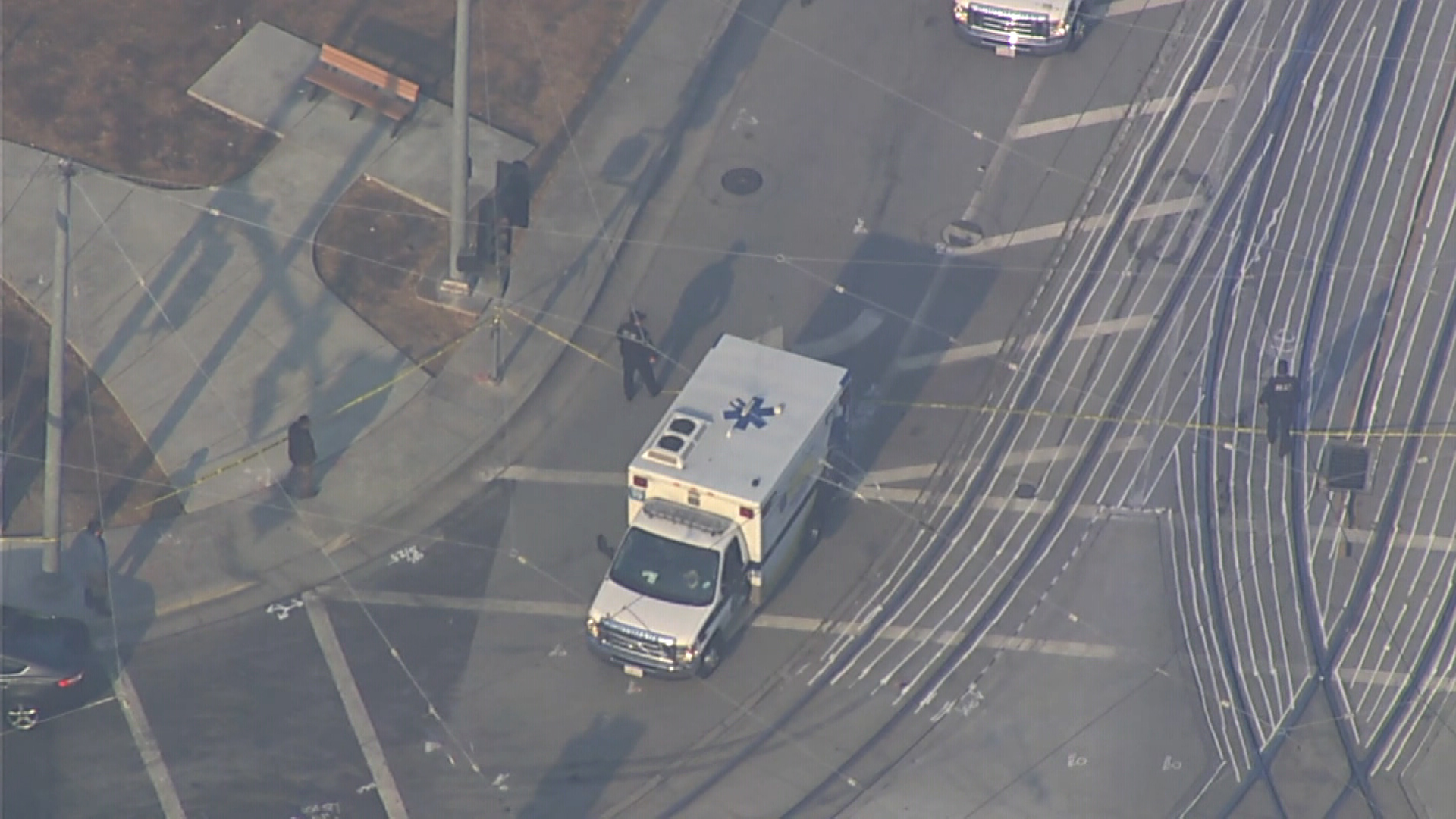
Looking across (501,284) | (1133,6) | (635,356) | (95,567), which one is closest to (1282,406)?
(635,356)

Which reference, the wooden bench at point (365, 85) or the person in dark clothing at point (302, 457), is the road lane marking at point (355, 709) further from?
the wooden bench at point (365, 85)

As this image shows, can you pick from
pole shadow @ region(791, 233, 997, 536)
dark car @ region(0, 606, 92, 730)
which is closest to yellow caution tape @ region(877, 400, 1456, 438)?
pole shadow @ region(791, 233, 997, 536)

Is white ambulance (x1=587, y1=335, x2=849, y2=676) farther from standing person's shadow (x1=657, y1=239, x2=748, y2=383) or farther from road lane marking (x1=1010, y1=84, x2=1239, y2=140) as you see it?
road lane marking (x1=1010, y1=84, x2=1239, y2=140)

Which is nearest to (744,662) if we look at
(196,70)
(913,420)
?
(913,420)

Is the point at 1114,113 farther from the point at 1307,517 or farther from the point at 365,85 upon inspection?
the point at 365,85

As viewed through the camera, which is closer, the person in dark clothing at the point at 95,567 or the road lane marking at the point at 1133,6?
the person in dark clothing at the point at 95,567

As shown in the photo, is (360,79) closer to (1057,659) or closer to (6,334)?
(6,334)

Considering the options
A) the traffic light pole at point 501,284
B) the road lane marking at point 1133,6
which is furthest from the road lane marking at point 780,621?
the road lane marking at point 1133,6
